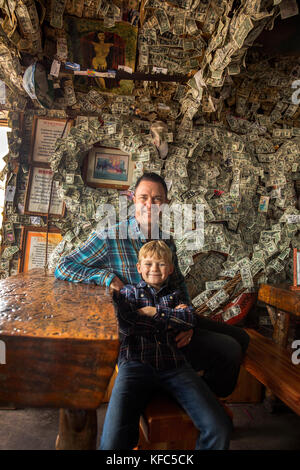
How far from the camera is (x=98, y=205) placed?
120 inches

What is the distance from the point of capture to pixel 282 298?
2402mm

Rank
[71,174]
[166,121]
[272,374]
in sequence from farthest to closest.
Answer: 1. [166,121]
2. [71,174]
3. [272,374]

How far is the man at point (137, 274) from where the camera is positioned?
167 cm

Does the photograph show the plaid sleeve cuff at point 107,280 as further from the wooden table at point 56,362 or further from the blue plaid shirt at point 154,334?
the wooden table at point 56,362

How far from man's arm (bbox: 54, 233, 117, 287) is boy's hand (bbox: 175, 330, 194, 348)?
1.55 ft

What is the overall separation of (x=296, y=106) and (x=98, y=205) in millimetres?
2363

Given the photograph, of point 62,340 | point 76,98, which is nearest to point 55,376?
point 62,340

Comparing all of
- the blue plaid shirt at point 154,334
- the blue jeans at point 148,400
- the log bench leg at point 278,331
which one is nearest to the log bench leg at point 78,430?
the blue jeans at point 148,400

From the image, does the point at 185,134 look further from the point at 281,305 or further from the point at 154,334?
the point at 154,334

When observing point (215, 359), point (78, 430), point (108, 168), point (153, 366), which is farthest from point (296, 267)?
point (78, 430)

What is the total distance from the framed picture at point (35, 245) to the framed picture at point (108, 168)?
2.11 ft

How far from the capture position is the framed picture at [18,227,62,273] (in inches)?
119

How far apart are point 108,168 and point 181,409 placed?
2.39 meters
